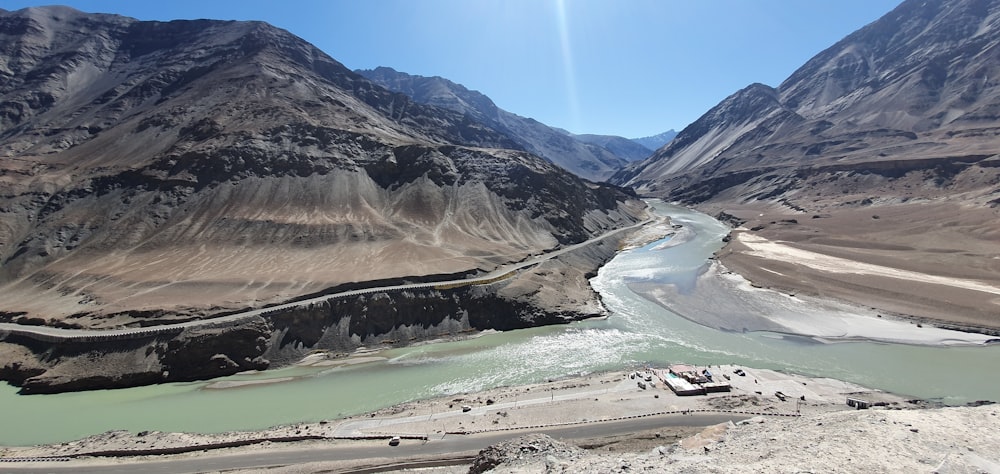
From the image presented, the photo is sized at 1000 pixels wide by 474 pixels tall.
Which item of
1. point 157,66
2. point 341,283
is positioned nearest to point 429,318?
point 341,283

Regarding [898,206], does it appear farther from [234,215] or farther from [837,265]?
[234,215]

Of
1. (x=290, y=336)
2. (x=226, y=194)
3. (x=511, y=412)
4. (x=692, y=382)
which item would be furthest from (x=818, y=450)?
(x=226, y=194)

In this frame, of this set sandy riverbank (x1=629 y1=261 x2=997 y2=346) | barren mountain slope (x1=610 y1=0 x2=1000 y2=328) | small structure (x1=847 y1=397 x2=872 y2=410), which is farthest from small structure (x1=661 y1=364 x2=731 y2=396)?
barren mountain slope (x1=610 y1=0 x2=1000 y2=328)

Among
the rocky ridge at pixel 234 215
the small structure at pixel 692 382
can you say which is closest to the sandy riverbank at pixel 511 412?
the small structure at pixel 692 382

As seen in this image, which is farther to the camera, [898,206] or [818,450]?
[898,206]

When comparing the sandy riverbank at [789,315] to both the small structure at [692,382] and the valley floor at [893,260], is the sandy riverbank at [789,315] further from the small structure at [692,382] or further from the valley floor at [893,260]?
the small structure at [692,382]
